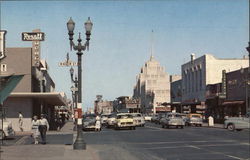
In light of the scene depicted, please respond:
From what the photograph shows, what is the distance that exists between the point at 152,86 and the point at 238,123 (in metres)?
135

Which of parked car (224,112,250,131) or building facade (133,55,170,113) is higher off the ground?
building facade (133,55,170,113)

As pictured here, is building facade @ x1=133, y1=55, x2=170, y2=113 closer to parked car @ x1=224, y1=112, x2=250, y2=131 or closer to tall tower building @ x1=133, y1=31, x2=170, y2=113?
tall tower building @ x1=133, y1=31, x2=170, y2=113

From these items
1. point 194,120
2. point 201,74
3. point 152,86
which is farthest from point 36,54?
point 152,86

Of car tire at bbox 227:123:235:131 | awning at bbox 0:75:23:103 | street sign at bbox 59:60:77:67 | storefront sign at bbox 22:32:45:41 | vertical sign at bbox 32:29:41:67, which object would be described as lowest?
car tire at bbox 227:123:235:131

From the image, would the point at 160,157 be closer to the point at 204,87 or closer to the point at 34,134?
the point at 34,134

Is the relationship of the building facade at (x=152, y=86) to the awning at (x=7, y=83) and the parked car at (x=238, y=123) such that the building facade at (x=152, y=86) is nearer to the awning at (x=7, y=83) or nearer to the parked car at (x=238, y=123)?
the parked car at (x=238, y=123)

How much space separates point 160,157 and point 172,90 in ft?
287

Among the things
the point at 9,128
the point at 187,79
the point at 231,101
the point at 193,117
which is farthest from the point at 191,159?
the point at 187,79

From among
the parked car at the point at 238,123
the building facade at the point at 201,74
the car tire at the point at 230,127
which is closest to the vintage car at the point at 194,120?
the building facade at the point at 201,74

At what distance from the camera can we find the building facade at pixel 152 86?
6334 inches

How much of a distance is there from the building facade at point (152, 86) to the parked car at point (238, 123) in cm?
10410

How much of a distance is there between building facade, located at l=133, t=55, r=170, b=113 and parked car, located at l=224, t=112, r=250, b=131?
4098 inches

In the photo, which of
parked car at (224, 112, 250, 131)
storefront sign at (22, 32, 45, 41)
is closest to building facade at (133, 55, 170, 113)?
parked car at (224, 112, 250, 131)

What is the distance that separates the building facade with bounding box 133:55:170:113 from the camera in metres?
161
